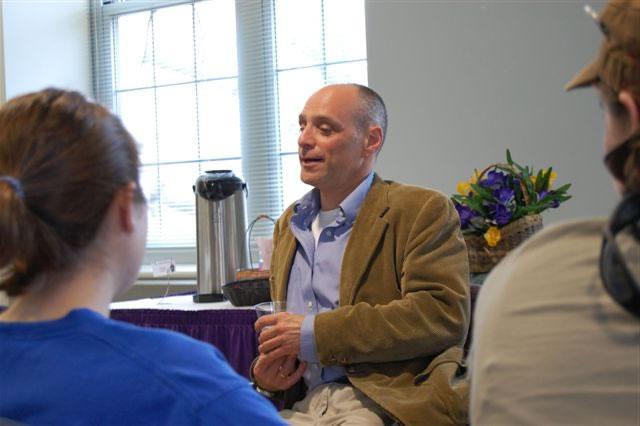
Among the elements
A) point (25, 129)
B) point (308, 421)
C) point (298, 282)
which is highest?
point (25, 129)

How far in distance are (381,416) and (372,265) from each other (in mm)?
371

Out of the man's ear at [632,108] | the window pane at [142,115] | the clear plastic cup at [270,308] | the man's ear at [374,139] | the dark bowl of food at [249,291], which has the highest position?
the window pane at [142,115]

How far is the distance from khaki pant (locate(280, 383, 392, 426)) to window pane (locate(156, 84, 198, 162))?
2970 mm

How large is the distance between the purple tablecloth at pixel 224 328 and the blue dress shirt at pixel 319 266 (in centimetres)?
46

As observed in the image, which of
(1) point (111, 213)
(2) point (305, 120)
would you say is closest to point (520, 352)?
(1) point (111, 213)

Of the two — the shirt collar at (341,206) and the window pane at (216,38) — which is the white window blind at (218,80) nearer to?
the window pane at (216,38)

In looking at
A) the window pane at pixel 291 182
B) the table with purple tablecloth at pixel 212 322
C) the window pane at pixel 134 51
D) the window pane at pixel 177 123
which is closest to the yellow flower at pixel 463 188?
the table with purple tablecloth at pixel 212 322

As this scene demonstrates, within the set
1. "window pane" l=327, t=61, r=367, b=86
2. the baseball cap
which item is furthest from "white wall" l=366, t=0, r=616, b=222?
the baseball cap

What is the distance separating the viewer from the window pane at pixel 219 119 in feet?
14.7

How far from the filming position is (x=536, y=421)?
764mm

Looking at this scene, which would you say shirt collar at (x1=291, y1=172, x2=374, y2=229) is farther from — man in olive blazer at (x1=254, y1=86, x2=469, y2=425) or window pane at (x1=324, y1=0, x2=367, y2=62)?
window pane at (x1=324, y1=0, x2=367, y2=62)

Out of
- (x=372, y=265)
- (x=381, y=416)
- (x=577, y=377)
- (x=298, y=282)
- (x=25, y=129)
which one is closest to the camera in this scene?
(x=577, y=377)

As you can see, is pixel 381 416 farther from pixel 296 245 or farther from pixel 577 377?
pixel 577 377

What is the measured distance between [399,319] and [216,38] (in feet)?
10.5
